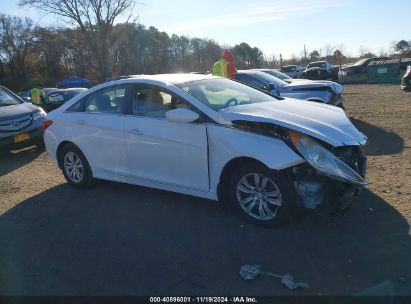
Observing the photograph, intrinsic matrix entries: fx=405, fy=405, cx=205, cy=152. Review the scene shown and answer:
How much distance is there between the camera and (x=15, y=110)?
934 cm

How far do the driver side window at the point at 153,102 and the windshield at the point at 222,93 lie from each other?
19 centimetres

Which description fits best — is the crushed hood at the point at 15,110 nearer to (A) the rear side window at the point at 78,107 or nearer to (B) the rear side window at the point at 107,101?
(A) the rear side window at the point at 78,107

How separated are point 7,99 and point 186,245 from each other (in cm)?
775

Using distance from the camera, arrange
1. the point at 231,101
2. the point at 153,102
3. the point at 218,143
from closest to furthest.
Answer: the point at 218,143
the point at 231,101
the point at 153,102

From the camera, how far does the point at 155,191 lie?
5812mm

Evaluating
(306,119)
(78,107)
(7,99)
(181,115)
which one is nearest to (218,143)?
(181,115)

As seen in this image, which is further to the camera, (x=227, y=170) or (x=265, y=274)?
(x=227, y=170)

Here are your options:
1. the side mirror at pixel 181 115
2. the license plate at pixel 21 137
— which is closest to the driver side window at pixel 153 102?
the side mirror at pixel 181 115

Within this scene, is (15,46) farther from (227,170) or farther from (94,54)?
(227,170)

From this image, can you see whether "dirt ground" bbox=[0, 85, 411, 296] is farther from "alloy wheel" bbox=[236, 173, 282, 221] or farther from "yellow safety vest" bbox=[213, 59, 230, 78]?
"yellow safety vest" bbox=[213, 59, 230, 78]

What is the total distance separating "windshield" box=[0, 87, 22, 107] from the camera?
9.72m

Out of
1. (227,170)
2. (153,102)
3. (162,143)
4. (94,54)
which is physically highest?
(94,54)

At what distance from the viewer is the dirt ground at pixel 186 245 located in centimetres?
343

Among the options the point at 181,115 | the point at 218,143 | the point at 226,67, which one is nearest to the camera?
the point at 218,143
